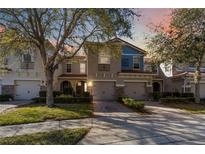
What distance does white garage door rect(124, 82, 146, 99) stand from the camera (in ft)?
84.9

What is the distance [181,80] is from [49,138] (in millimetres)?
21567

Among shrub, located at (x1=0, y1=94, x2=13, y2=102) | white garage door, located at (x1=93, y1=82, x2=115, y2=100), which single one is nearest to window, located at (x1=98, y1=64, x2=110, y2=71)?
white garage door, located at (x1=93, y1=82, x2=115, y2=100)

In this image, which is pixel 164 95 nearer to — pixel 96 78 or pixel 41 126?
pixel 96 78

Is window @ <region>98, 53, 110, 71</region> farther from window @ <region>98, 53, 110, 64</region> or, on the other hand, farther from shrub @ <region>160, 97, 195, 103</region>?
shrub @ <region>160, 97, 195, 103</region>

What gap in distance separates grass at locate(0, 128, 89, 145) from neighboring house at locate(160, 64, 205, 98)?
19.5 metres

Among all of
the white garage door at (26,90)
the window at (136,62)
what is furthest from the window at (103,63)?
the white garage door at (26,90)

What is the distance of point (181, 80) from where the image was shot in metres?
28.6

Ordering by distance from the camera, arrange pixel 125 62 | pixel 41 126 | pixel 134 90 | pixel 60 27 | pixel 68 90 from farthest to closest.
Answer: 1. pixel 68 90
2. pixel 125 62
3. pixel 134 90
4. pixel 60 27
5. pixel 41 126

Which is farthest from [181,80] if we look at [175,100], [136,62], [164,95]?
[175,100]

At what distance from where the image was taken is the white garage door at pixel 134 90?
1019 inches

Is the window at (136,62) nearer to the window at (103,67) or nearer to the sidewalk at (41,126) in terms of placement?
the window at (103,67)

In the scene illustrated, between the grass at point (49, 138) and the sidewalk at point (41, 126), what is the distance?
2.29 feet

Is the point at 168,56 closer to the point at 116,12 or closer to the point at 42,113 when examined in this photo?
the point at 116,12
